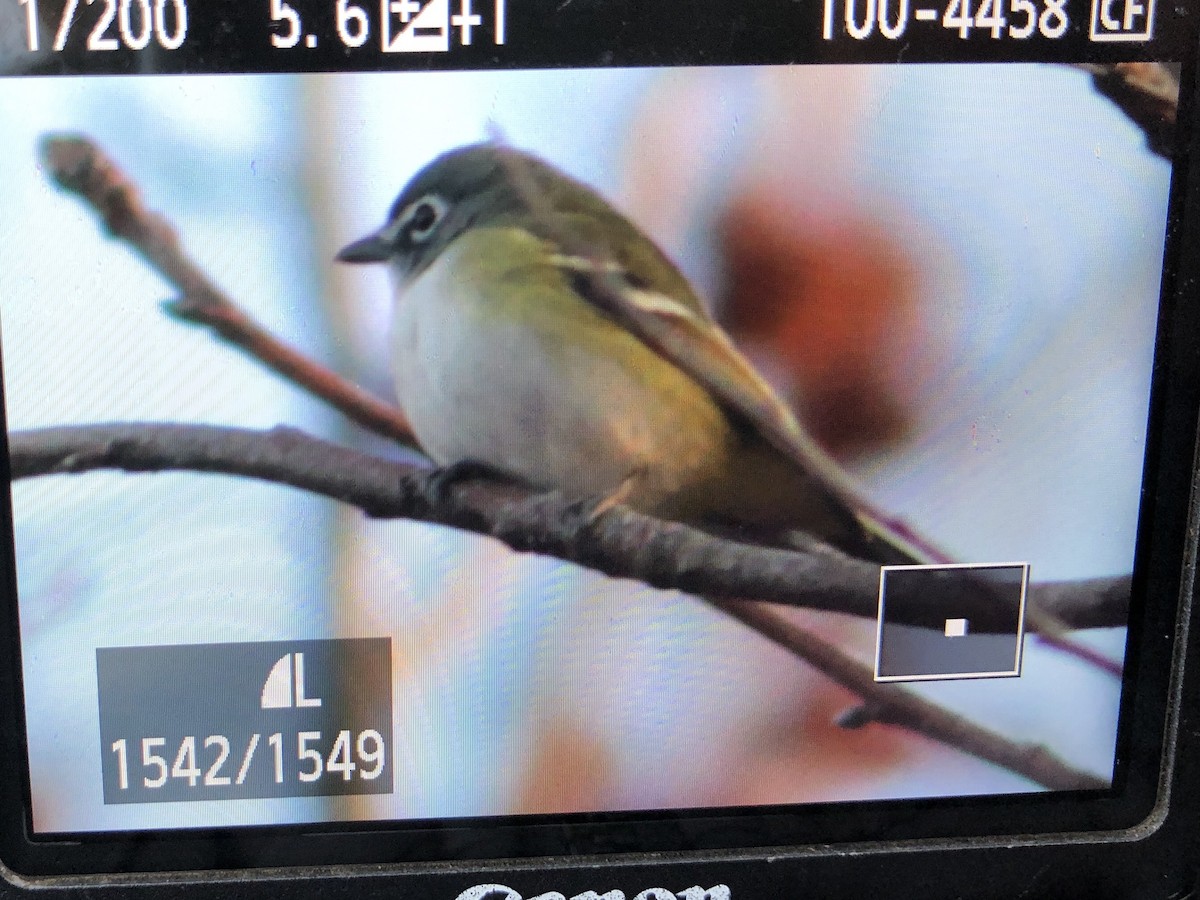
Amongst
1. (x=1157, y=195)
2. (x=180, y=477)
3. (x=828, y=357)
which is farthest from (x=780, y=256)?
(x=180, y=477)

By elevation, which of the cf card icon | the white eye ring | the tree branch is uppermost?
the cf card icon

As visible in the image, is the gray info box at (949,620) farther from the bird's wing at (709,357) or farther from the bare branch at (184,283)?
the bare branch at (184,283)

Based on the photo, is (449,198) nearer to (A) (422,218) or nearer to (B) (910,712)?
(A) (422,218)

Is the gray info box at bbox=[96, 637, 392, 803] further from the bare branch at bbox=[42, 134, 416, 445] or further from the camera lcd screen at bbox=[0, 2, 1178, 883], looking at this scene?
the bare branch at bbox=[42, 134, 416, 445]

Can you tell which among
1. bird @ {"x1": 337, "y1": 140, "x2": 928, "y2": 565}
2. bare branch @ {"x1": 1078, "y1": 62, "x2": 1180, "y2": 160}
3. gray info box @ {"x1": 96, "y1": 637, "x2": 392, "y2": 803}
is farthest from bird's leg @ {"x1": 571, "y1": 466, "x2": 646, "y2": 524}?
bare branch @ {"x1": 1078, "y1": 62, "x2": 1180, "y2": 160}

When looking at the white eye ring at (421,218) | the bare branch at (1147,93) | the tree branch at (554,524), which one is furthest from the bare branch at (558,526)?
the bare branch at (1147,93)

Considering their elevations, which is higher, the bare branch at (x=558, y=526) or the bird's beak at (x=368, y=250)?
the bird's beak at (x=368, y=250)

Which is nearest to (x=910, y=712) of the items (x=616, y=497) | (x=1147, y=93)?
(x=616, y=497)
